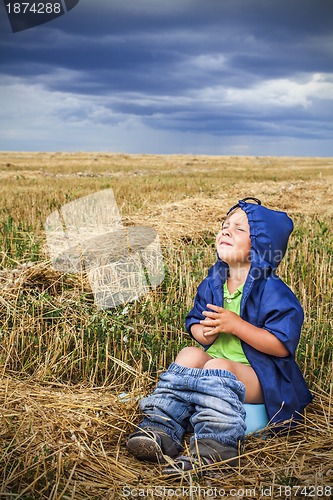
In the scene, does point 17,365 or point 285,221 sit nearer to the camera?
point 285,221

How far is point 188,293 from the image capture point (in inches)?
Result: 190

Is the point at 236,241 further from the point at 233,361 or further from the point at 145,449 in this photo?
the point at 145,449

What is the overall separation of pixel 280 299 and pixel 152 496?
1.18 m

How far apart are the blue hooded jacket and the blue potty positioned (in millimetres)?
39

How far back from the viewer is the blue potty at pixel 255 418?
2.96 metres

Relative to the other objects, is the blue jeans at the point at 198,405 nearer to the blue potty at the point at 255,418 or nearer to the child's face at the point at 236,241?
the blue potty at the point at 255,418

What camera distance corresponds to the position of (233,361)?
2996 millimetres

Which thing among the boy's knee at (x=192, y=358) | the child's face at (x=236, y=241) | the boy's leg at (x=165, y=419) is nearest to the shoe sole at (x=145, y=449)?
the boy's leg at (x=165, y=419)

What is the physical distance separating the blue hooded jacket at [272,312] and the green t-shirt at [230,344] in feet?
0.20

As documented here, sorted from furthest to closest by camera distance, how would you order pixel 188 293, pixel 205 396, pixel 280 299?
1. pixel 188 293
2. pixel 280 299
3. pixel 205 396

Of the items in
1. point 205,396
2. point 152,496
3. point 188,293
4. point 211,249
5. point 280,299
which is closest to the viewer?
point 152,496

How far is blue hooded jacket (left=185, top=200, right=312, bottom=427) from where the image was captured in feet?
9.71

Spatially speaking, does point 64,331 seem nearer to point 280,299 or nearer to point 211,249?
point 280,299

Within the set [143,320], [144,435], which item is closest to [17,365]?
[143,320]
